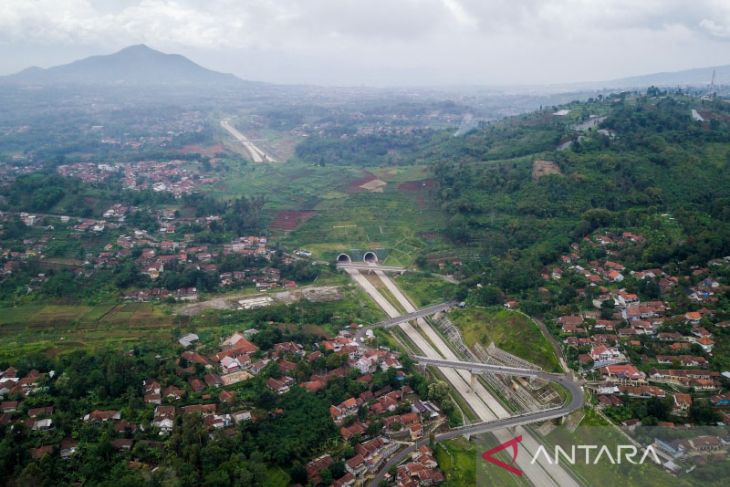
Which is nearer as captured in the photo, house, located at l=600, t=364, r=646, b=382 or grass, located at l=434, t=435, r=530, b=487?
grass, located at l=434, t=435, r=530, b=487

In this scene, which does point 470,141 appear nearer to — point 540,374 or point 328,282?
point 328,282

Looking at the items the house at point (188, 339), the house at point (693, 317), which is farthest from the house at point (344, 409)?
the house at point (693, 317)

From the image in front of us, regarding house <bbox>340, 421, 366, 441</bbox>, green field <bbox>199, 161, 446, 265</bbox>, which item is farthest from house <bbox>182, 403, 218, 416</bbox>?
green field <bbox>199, 161, 446, 265</bbox>

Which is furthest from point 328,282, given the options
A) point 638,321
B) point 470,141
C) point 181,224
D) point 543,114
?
point 543,114

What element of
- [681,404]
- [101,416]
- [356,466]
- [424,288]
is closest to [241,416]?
[356,466]

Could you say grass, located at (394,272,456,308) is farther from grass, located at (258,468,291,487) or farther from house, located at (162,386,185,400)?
grass, located at (258,468,291,487)

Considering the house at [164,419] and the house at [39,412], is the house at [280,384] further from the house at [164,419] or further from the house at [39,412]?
the house at [39,412]

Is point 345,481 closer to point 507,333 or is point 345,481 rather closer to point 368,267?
Result: point 507,333
